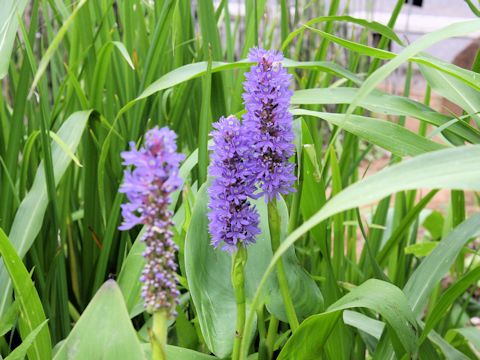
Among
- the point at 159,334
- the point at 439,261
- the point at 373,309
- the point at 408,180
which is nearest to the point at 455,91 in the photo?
the point at 439,261

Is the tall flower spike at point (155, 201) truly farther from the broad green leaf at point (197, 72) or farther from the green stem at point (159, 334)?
the broad green leaf at point (197, 72)

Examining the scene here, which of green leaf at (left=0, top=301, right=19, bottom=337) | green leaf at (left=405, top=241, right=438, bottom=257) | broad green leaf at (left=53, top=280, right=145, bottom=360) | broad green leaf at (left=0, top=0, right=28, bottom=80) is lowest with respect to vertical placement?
green leaf at (left=405, top=241, right=438, bottom=257)

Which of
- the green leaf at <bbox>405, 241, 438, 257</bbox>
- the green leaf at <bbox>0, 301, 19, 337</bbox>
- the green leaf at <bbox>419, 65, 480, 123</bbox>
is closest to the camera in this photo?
the green leaf at <bbox>0, 301, 19, 337</bbox>

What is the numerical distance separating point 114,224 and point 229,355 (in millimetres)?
298

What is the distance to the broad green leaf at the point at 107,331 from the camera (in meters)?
0.60

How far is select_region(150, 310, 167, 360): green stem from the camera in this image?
0.54 meters

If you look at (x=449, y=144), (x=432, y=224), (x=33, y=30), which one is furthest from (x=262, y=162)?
(x=432, y=224)

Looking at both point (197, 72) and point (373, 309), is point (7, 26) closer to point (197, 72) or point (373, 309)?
point (197, 72)

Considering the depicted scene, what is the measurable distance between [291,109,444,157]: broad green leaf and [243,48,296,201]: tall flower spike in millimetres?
160

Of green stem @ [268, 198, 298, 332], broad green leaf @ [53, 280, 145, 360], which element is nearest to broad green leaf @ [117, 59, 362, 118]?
green stem @ [268, 198, 298, 332]

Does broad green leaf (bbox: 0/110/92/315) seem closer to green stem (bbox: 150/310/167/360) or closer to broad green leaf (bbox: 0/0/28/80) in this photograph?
broad green leaf (bbox: 0/0/28/80)

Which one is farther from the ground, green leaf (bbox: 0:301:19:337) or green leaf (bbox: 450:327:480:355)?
green leaf (bbox: 0:301:19:337)

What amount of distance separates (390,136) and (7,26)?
18.5 inches

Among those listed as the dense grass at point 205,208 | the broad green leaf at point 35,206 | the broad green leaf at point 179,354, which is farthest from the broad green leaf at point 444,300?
the broad green leaf at point 35,206
